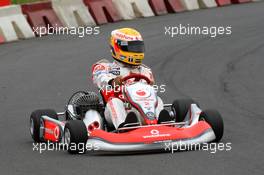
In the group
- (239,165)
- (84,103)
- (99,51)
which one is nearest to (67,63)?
(99,51)

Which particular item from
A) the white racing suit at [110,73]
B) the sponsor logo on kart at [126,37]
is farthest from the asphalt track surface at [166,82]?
the sponsor logo on kart at [126,37]

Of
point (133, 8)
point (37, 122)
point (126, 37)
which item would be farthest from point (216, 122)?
point (133, 8)

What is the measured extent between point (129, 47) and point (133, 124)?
1140mm

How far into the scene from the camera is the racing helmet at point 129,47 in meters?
10.9

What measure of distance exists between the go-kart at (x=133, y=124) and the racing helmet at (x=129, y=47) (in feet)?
0.83

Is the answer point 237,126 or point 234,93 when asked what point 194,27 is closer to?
point 234,93

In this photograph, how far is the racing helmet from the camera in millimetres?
10883

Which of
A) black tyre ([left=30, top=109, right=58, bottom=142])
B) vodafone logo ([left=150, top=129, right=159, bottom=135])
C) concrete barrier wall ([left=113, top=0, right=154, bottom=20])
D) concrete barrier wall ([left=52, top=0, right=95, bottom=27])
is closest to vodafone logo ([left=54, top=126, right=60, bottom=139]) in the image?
black tyre ([left=30, top=109, right=58, bottom=142])

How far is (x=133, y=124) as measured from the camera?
401 inches

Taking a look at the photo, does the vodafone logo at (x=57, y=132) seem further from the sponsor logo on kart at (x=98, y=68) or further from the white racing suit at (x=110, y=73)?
the sponsor logo on kart at (x=98, y=68)

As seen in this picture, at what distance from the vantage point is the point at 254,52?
18.4 m

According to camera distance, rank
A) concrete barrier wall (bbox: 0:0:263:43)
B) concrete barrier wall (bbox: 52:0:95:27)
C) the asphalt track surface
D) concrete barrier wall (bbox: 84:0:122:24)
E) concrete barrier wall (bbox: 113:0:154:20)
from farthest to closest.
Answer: concrete barrier wall (bbox: 113:0:154:20), concrete barrier wall (bbox: 84:0:122:24), concrete barrier wall (bbox: 52:0:95:27), concrete barrier wall (bbox: 0:0:263:43), the asphalt track surface

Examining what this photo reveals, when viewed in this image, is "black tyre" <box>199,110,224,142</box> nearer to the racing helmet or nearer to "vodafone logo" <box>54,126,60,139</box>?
the racing helmet

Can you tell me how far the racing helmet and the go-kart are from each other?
253 mm
